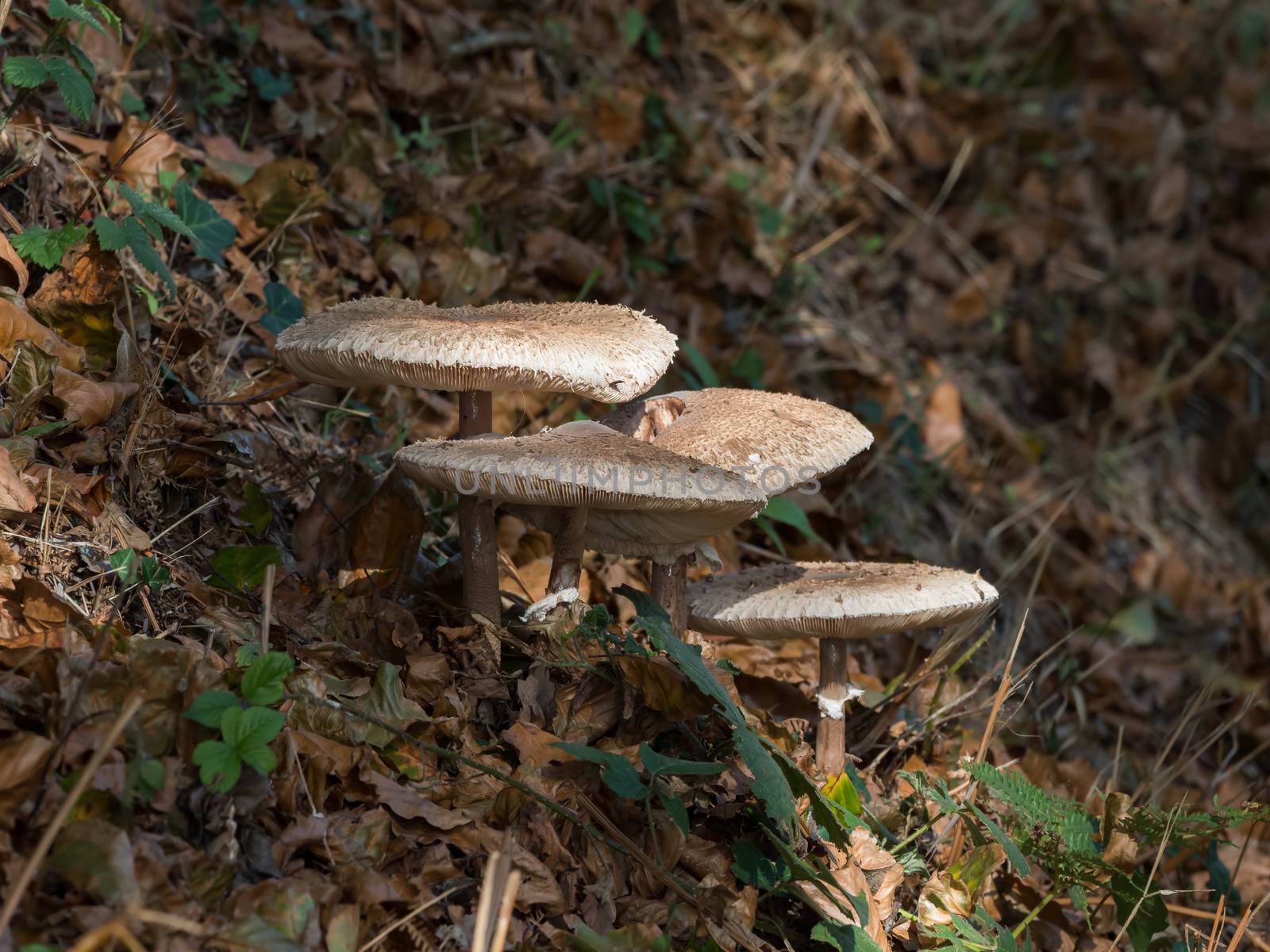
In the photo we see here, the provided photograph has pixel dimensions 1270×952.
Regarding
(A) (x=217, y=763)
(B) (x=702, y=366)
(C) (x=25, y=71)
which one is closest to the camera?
(A) (x=217, y=763)

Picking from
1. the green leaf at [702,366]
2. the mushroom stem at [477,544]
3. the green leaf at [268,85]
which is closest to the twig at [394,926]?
the mushroom stem at [477,544]

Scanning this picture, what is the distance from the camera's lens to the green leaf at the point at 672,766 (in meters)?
2.52

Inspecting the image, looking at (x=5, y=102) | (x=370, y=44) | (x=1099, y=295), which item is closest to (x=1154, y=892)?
(x=5, y=102)

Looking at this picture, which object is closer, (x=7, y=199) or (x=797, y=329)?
(x=7, y=199)

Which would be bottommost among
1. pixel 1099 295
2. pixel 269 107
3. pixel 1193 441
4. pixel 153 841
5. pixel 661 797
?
pixel 1193 441

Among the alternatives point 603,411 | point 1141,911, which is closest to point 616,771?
point 1141,911

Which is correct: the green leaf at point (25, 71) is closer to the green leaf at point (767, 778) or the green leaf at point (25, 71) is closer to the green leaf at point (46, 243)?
the green leaf at point (46, 243)

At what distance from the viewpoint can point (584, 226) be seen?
5664mm

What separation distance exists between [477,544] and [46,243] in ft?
5.14

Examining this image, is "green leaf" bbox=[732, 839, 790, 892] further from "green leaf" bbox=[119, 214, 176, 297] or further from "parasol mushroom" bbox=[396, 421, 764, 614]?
"green leaf" bbox=[119, 214, 176, 297]

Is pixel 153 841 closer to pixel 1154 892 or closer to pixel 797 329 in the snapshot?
pixel 1154 892

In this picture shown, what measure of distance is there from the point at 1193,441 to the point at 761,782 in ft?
20.6

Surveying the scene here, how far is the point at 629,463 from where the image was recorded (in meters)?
2.67

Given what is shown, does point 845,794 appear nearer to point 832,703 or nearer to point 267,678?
point 832,703
